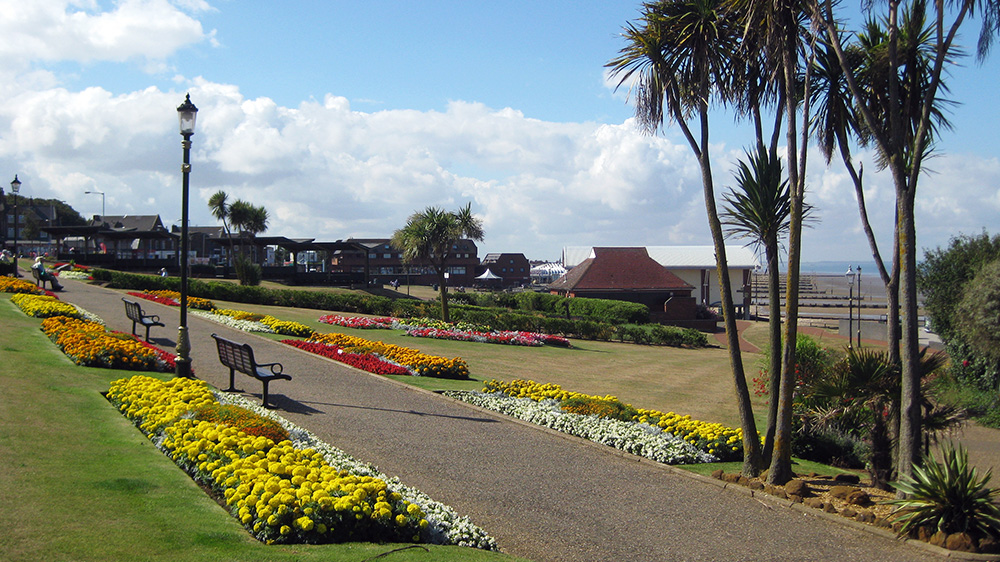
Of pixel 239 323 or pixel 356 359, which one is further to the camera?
pixel 239 323

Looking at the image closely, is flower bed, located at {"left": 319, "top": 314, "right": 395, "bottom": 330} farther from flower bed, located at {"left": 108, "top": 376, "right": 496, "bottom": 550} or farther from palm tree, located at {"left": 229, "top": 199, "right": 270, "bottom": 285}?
palm tree, located at {"left": 229, "top": 199, "right": 270, "bottom": 285}

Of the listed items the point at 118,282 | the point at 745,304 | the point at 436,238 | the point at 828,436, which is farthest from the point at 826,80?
the point at 745,304

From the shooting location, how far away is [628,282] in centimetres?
5319

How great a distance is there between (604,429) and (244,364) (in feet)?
19.0

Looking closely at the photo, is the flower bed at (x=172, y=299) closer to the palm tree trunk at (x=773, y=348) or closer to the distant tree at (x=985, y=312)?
the palm tree trunk at (x=773, y=348)

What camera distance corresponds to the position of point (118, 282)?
3127cm

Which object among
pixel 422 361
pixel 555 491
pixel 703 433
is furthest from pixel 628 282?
pixel 555 491

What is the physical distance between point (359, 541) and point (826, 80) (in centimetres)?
875

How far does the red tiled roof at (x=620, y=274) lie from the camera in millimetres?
52531

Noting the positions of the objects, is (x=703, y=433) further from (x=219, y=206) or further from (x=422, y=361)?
(x=219, y=206)

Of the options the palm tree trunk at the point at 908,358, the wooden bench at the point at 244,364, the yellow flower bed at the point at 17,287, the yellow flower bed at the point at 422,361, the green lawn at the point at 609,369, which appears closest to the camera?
the palm tree trunk at the point at 908,358

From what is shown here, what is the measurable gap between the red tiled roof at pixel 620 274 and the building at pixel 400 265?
36.0m

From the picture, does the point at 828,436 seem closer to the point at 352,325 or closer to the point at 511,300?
the point at 352,325

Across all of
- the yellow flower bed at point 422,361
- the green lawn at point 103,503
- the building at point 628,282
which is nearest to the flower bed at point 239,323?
the yellow flower bed at point 422,361
